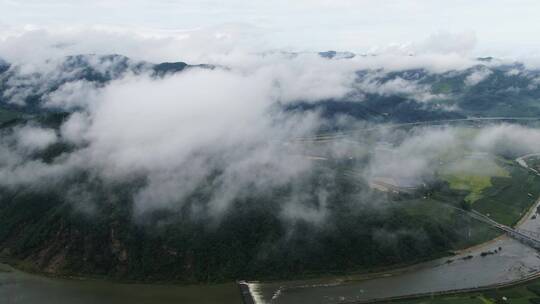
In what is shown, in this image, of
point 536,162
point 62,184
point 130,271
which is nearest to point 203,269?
point 130,271

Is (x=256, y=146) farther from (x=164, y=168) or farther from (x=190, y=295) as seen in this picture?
(x=190, y=295)

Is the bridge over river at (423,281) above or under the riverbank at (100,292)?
above

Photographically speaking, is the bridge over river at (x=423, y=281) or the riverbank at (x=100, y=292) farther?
the riverbank at (x=100, y=292)

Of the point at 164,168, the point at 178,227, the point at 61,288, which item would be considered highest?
the point at 164,168

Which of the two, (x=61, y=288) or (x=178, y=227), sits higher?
(x=178, y=227)

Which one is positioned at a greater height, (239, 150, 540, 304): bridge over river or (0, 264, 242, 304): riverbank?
(239, 150, 540, 304): bridge over river

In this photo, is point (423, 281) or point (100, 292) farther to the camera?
point (423, 281)

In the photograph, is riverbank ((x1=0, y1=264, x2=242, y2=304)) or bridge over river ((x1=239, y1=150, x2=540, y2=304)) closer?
bridge over river ((x1=239, y1=150, x2=540, y2=304))

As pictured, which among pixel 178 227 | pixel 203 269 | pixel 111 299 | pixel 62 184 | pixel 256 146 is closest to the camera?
pixel 111 299

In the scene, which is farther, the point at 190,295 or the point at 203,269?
the point at 203,269

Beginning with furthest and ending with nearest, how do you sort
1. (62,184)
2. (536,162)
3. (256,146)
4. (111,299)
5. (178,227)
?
1. (536,162)
2. (256,146)
3. (62,184)
4. (178,227)
5. (111,299)

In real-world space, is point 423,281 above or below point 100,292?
above
